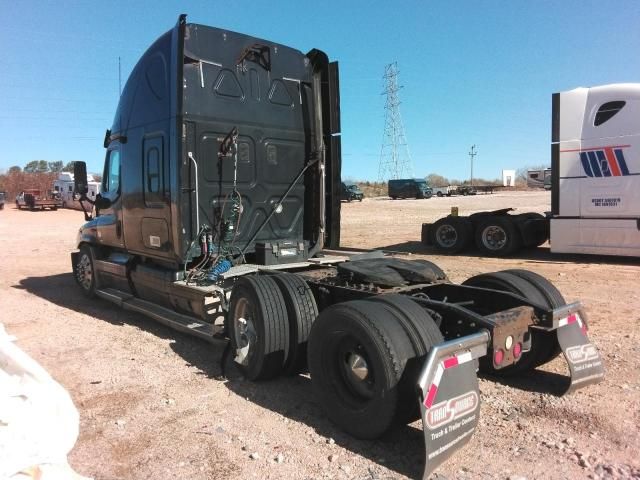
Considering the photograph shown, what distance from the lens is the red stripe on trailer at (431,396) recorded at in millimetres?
3018

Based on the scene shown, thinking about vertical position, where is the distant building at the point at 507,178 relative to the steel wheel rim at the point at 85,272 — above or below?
above

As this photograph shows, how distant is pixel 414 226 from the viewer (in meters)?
22.1

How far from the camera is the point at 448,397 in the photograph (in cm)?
313

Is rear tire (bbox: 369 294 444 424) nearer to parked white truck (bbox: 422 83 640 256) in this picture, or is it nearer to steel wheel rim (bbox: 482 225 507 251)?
parked white truck (bbox: 422 83 640 256)

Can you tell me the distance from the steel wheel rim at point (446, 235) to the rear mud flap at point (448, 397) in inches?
430

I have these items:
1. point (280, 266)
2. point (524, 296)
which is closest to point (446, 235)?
point (280, 266)

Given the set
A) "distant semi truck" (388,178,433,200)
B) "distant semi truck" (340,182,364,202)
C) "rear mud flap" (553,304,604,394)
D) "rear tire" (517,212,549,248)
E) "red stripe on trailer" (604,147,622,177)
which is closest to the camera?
"rear mud flap" (553,304,604,394)

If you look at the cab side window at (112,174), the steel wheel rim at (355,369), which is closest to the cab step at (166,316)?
the cab side window at (112,174)

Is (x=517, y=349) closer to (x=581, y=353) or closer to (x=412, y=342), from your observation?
(x=581, y=353)

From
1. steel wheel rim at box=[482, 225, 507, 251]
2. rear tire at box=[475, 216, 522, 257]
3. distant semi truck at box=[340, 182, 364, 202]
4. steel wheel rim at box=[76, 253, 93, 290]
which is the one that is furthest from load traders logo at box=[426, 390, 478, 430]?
distant semi truck at box=[340, 182, 364, 202]

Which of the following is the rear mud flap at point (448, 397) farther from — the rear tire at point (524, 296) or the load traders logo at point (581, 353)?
the load traders logo at point (581, 353)

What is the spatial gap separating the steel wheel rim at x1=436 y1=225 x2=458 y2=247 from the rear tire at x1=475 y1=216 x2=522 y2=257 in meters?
0.62

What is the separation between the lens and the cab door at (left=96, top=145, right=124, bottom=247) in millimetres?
7467

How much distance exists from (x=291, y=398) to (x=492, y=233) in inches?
402
